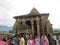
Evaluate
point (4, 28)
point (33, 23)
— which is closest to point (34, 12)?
point (33, 23)

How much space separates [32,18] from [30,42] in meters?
21.8

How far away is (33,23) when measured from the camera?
128 ft

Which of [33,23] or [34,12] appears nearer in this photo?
[34,12]

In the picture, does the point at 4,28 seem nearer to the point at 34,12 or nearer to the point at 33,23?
the point at 33,23

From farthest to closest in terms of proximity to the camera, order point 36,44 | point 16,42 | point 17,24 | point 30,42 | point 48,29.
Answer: point 17,24, point 48,29, point 16,42, point 36,44, point 30,42

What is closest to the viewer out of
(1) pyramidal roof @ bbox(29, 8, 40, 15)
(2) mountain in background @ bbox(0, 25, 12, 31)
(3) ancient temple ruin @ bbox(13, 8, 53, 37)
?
(3) ancient temple ruin @ bbox(13, 8, 53, 37)

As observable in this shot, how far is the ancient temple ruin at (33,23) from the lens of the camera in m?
36.3

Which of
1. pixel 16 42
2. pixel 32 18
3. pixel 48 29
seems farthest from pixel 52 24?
pixel 16 42

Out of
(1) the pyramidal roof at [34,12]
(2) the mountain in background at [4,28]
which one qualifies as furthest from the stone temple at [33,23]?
(2) the mountain in background at [4,28]

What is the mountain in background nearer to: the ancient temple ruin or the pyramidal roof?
the ancient temple ruin

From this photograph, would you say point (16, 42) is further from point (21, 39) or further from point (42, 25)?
point (42, 25)

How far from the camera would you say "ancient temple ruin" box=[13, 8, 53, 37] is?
36.3 m

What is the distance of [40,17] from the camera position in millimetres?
37938

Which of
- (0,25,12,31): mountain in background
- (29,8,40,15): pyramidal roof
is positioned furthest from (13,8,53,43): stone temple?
(0,25,12,31): mountain in background
